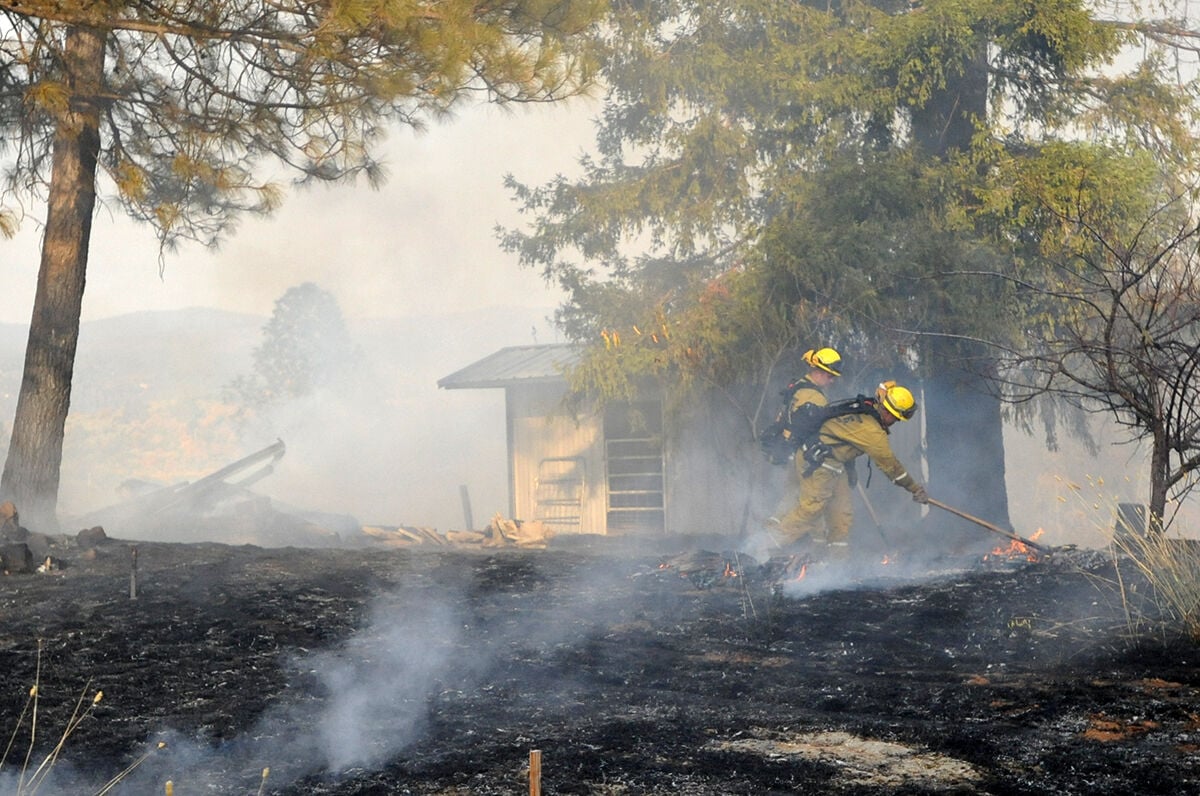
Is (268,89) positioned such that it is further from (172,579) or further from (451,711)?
(451,711)

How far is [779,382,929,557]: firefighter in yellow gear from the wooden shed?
846 centimetres

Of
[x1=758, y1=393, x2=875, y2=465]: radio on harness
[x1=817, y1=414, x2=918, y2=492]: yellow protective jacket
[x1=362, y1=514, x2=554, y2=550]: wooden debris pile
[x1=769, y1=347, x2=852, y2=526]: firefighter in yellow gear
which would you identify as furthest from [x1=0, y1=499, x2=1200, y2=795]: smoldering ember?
[x1=362, y1=514, x2=554, y2=550]: wooden debris pile

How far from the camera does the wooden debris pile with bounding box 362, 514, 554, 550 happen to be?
Result: 1652 cm

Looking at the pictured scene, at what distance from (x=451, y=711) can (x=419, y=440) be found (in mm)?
41275

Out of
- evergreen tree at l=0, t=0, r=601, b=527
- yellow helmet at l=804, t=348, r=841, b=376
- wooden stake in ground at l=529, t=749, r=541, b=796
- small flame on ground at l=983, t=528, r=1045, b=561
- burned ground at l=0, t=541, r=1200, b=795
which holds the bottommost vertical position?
burned ground at l=0, t=541, r=1200, b=795

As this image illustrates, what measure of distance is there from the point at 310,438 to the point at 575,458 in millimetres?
26235

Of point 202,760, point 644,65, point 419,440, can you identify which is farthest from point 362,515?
point 202,760

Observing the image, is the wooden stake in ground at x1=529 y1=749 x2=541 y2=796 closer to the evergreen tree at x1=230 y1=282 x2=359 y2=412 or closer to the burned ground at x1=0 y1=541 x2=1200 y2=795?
the burned ground at x1=0 y1=541 x2=1200 y2=795

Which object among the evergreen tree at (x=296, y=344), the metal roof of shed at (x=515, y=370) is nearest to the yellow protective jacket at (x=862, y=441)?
the metal roof of shed at (x=515, y=370)

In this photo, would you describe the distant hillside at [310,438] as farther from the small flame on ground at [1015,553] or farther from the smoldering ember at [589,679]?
the small flame on ground at [1015,553]

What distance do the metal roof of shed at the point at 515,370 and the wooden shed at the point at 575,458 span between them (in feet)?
0.08

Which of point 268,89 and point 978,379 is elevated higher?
point 268,89

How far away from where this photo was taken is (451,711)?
5.36 metres

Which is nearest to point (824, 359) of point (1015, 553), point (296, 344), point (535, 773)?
point (1015, 553)
